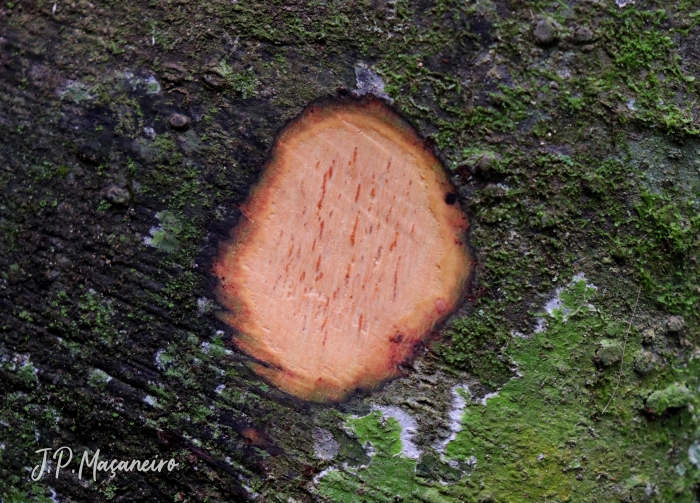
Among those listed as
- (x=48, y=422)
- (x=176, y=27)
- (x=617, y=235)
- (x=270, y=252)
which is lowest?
(x=48, y=422)

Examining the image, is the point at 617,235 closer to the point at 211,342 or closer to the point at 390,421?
the point at 390,421

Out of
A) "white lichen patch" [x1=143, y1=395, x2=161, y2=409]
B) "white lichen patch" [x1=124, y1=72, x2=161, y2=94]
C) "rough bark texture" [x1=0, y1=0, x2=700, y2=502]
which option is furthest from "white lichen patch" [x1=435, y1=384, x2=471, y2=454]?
"white lichen patch" [x1=124, y1=72, x2=161, y2=94]

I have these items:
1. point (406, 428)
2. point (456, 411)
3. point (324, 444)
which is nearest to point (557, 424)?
point (456, 411)

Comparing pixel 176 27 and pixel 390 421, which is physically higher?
pixel 176 27

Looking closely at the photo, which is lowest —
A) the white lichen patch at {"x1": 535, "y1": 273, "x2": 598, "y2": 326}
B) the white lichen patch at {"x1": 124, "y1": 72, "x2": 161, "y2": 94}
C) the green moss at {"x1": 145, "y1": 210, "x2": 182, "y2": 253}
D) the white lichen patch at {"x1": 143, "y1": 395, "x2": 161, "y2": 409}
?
the white lichen patch at {"x1": 143, "y1": 395, "x2": 161, "y2": 409}

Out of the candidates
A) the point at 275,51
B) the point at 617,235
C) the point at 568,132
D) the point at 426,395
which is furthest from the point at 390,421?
the point at 275,51

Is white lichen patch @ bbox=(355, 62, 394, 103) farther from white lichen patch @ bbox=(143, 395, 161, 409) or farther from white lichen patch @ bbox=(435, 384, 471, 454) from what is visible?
white lichen patch @ bbox=(143, 395, 161, 409)

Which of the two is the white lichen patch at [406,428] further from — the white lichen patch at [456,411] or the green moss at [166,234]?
the green moss at [166,234]
